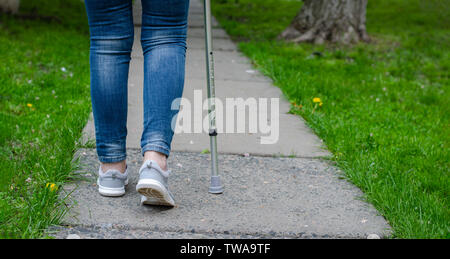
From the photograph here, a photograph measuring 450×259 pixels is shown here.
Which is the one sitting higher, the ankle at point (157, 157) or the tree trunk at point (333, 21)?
the ankle at point (157, 157)

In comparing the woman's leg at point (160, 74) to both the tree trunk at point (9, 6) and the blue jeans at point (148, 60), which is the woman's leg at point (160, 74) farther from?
the tree trunk at point (9, 6)

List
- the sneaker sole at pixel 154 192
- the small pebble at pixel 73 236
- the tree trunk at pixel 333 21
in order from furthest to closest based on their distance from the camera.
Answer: the tree trunk at pixel 333 21 < the sneaker sole at pixel 154 192 < the small pebble at pixel 73 236

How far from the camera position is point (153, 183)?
222cm

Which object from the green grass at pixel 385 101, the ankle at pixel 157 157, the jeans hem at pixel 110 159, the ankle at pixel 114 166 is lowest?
the green grass at pixel 385 101

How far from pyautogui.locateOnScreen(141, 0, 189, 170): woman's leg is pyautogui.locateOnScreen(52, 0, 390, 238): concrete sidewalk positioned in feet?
0.93

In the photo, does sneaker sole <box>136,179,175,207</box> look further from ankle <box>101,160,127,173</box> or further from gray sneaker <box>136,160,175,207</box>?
ankle <box>101,160,127,173</box>

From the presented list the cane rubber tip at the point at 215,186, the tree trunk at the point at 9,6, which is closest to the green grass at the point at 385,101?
the cane rubber tip at the point at 215,186

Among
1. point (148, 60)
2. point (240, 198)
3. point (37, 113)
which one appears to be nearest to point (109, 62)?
point (148, 60)

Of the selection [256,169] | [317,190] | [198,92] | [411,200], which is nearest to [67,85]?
[198,92]

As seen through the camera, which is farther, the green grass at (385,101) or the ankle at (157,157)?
the green grass at (385,101)

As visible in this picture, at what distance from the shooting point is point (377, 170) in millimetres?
2922

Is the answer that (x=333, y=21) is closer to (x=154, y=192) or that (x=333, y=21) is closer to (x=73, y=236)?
(x=154, y=192)

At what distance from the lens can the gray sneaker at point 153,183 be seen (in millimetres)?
2229
